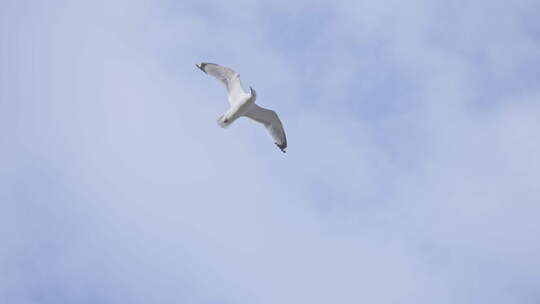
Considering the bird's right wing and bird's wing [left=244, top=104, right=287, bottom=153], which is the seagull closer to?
the bird's right wing

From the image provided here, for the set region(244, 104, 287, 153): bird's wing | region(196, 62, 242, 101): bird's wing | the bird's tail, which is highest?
region(244, 104, 287, 153): bird's wing

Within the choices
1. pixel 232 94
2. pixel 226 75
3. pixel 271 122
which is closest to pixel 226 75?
pixel 226 75

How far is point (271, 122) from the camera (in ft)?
271

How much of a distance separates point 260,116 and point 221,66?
4.92 m

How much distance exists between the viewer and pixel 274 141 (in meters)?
83.3

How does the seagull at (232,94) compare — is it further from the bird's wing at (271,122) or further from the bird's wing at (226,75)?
the bird's wing at (271,122)

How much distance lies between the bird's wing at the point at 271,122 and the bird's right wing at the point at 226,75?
7.85 ft

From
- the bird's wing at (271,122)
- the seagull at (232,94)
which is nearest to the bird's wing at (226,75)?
the seagull at (232,94)

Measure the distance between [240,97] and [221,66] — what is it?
2.54 m

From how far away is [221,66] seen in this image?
79312 millimetres

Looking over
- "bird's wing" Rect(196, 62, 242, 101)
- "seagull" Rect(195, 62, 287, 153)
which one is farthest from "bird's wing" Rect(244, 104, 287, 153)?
"bird's wing" Rect(196, 62, 242, 101)

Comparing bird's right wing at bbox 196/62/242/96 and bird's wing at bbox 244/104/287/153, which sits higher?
bird's wing at bbox 244/104/287/153

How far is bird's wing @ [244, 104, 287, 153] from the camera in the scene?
8156cm

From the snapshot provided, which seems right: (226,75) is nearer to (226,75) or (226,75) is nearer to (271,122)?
(226,75)
